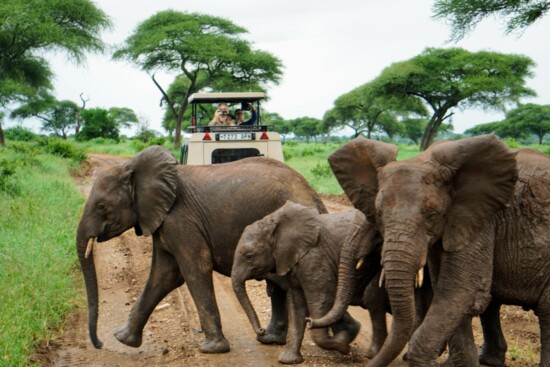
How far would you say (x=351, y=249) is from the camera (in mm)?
4863

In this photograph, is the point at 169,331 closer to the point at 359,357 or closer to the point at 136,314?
the point at 136,314

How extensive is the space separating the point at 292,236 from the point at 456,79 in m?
31.4

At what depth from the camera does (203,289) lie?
19.3 ft

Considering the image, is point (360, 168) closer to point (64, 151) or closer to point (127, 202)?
point (127, 202)

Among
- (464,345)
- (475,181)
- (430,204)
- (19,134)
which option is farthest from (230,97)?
(19,134)

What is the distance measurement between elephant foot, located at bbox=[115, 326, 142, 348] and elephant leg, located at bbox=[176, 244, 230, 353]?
591mm

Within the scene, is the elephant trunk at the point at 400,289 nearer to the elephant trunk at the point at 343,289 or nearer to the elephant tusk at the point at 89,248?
the elephant trunk at the point at 343,289

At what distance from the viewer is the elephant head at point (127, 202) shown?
5941 mm

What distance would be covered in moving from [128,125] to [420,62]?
159ft

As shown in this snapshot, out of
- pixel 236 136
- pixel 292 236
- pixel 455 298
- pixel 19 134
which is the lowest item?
pixel 19 134

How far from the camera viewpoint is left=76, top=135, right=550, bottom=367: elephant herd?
4094 mm

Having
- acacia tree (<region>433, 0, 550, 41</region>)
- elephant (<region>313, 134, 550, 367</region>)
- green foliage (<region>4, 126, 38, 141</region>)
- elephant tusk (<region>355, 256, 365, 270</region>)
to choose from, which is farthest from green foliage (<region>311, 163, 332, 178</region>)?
green foliage (<region>4, 126, 38, 141</region>)

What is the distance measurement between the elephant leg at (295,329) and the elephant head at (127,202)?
1.30 metres

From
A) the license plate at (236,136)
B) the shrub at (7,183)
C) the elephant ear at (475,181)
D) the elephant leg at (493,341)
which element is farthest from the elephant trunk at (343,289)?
the shrub at (7,183)
